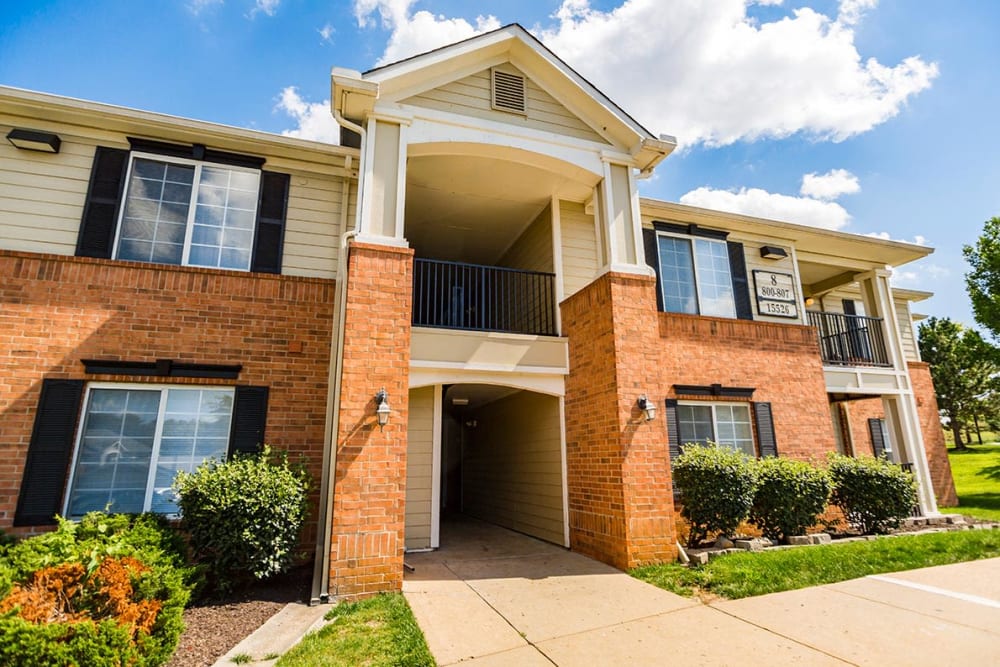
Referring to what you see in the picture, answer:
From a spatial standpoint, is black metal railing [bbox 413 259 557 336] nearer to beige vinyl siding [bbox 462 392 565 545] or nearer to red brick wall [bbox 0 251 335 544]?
beige vinyl siding [bbox 462 392 565 545]

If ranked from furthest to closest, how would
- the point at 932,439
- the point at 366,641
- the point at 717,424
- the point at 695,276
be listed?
the point at 932,439
the point at 695,276
the point at 717,424
the point at 366,641

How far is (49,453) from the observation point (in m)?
5.77

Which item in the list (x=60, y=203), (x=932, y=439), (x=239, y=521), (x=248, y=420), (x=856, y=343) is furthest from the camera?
(x=932, y=439)

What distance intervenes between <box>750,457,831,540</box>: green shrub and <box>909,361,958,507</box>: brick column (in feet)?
22.8

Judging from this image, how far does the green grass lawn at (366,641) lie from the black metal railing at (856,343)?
10.5m

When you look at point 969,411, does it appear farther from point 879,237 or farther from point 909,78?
point 909,78

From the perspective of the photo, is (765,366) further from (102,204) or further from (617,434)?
(102,204)

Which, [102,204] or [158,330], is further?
[102,204]

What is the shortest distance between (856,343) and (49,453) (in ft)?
48.1

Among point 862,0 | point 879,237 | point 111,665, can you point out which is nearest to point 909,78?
point 862,0

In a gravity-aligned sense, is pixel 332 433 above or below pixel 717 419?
below

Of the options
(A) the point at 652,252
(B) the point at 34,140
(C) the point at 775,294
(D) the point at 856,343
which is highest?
(B) the point at 34,140

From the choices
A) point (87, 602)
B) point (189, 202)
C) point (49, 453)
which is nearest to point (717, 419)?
point (87, 602)

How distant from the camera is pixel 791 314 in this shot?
33.3 ft
